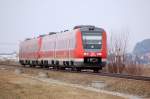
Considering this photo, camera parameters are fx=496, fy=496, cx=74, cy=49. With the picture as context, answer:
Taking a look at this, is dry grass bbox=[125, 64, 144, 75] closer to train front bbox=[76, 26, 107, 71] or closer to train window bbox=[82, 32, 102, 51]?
train front bbox=[76, 26, 107, 71]

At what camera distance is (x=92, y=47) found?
3625cm

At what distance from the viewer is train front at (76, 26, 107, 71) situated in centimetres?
3603

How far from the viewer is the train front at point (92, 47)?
118 feet

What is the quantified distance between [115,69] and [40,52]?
12457mm

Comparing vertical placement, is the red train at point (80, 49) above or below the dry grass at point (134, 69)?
above

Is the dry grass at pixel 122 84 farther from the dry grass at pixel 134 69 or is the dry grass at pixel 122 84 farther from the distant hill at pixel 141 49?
the distant hill at pixel 141 49

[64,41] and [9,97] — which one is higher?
[64,41]

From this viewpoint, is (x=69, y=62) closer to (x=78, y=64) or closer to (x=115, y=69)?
(x=78, y=64)

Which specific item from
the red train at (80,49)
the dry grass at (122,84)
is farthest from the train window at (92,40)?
the dry grass at (122,84)

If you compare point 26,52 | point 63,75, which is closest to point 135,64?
point 63,75

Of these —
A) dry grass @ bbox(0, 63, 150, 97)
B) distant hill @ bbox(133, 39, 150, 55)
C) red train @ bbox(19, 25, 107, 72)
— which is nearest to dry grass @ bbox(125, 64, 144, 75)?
red train @ bbox(19, 25, 107, 72)

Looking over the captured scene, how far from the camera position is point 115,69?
140ft

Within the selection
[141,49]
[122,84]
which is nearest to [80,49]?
[122,84]

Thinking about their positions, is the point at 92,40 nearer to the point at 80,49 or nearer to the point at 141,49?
the point at 80,49
